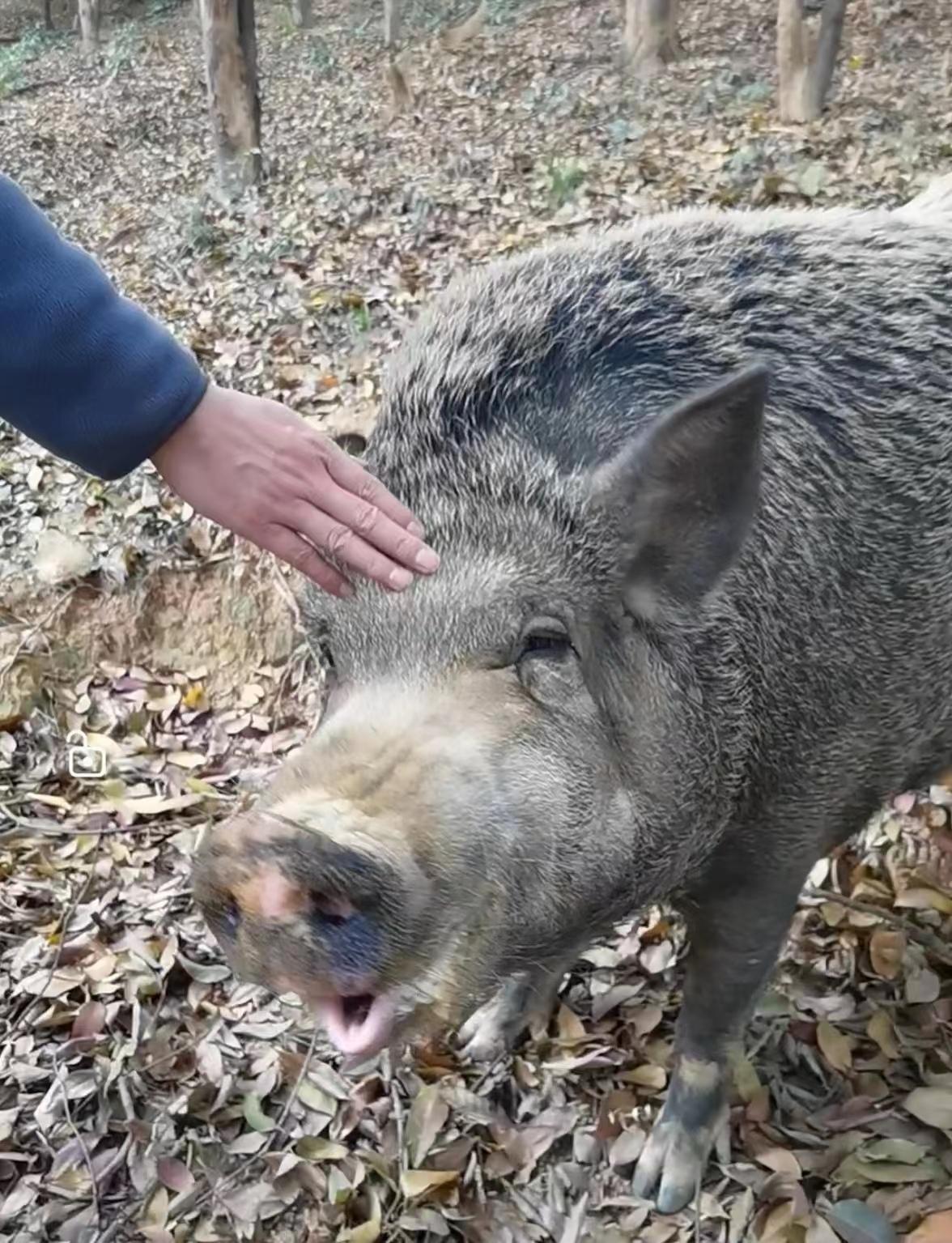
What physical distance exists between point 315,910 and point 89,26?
20311 millimetres

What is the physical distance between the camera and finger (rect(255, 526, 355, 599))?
78.0 inches

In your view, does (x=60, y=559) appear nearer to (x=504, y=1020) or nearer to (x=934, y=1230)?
(x=504, y=1020)

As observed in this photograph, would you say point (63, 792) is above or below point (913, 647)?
below

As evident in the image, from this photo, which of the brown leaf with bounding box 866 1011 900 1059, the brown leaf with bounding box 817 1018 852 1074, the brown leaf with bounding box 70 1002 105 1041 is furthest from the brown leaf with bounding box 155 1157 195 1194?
the brown leaf with bounding box 866 1011 900 1059

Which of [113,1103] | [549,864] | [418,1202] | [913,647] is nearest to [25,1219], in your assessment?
[113,1103]

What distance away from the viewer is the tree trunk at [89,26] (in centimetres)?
1841

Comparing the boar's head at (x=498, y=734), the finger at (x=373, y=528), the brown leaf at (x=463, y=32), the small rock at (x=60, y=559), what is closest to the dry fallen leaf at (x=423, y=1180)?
the boar's head at (x=498, y=734)

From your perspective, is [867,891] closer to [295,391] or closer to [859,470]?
[859,470]

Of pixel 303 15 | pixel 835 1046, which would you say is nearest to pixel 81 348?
pixel 835 1046

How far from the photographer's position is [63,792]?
163 inches

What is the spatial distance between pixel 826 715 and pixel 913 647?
25 cm

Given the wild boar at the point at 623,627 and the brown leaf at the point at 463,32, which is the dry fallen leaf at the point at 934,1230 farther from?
the brown leaf at the point at 463,32

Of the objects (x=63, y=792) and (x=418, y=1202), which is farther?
(x=63, y=792)

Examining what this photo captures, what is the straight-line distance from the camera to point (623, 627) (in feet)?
6.68
